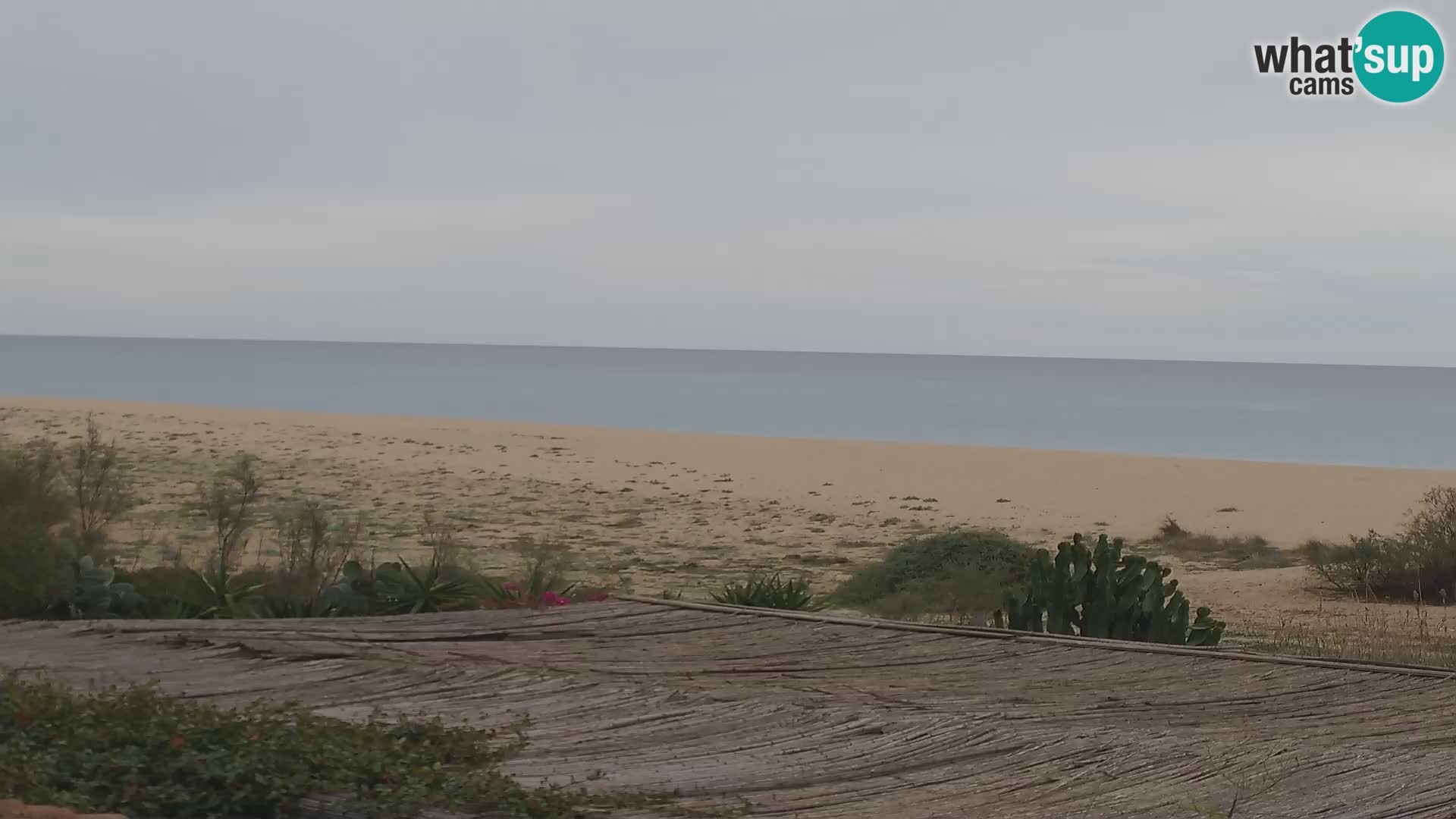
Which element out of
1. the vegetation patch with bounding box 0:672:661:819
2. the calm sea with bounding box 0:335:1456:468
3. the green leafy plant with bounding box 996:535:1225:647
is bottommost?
the vegetation patch with bounding box 0:672:661:819

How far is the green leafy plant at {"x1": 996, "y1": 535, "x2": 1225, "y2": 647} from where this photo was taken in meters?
9.31

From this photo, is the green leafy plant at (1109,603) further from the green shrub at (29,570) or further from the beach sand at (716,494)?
the green shrub at (29,570)

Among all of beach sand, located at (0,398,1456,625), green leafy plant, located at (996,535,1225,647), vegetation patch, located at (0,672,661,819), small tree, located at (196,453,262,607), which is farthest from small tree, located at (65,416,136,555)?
green leafy plant, located at (996,535,1225,647)

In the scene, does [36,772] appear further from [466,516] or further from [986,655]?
[466,516]

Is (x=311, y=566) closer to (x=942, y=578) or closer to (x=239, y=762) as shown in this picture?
(x=942, y=578)

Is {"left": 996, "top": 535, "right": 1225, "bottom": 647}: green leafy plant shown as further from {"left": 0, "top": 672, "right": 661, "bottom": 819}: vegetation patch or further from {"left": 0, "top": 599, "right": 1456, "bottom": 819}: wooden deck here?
{"left": 0, "top": 672, "right": 661, "bottom": 819}: vegetation patch

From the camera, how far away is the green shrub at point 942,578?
532 inches

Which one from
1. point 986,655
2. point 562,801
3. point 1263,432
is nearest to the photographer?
point 562,801

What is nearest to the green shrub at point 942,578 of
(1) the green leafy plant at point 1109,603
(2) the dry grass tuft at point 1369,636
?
(2) the dry grass tuft at point 1369,636

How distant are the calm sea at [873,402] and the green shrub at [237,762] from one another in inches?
1585

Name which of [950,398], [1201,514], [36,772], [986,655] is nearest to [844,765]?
[986,655]

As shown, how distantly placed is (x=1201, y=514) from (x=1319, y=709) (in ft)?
60.9

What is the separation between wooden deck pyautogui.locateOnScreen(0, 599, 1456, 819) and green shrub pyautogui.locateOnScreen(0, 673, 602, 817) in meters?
0.43

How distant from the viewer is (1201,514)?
24422mm
